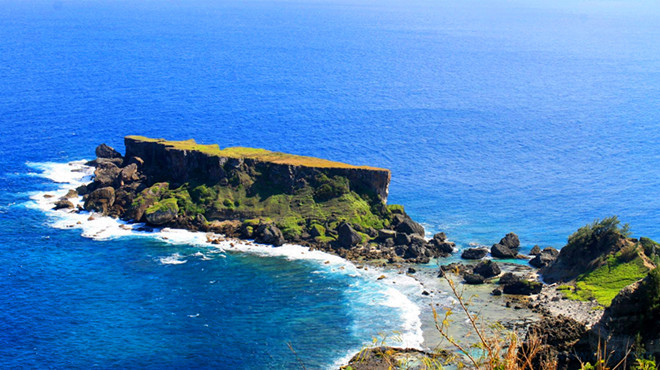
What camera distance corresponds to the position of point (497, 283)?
102 m

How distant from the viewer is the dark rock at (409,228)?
11769 cm

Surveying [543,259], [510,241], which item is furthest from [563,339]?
[510,241]

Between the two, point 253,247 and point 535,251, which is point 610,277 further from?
point 253,247

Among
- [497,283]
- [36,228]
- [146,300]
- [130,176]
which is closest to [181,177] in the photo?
[130,176]

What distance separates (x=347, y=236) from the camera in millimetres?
114438

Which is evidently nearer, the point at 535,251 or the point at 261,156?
the point at 535,251

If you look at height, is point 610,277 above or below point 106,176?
below

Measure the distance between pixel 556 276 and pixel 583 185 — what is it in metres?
55.4

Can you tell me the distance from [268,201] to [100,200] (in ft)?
93.0

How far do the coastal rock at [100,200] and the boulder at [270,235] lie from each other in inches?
1079

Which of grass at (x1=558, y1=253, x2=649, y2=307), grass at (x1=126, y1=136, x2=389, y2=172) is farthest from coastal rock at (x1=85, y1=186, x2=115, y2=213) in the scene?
grass at (x1=558, y1=253, x2=649, y2=307)

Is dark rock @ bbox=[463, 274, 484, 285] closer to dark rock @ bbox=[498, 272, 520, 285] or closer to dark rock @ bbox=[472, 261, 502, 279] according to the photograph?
dark rock @ bbox=[472, 261, 502, 279]

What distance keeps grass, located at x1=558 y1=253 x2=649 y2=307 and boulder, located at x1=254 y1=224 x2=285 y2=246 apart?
42335mm

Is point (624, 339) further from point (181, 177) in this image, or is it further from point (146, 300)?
point (181, 177)
